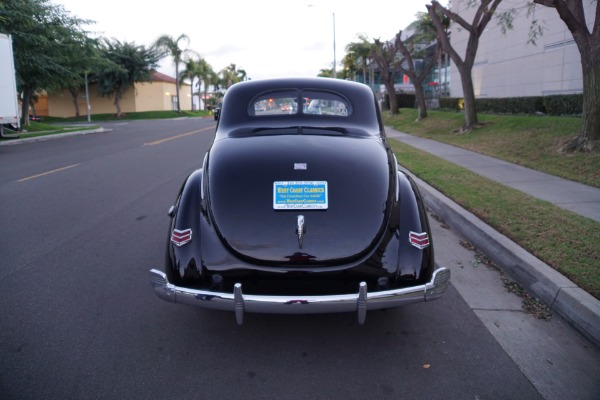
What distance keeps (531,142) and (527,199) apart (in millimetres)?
6425

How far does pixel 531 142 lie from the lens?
12531mm

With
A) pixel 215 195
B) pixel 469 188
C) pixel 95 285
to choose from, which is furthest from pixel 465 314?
pixel 469 188

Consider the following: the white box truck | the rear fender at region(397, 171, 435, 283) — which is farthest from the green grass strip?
the white box truck

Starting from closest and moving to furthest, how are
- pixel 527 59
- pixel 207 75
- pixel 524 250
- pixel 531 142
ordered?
pixel 524 250 → pixel 531 142 → pixel 527 59 → pixel 207 75

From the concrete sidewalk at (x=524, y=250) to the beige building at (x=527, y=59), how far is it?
1210cm

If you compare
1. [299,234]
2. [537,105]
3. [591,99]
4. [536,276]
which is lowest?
[536,276]

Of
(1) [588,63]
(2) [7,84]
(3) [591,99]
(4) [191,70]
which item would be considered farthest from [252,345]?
(4) [191,70]

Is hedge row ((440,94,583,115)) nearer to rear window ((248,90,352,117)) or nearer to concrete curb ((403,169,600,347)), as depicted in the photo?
concrete curb ((403,169,600,347))

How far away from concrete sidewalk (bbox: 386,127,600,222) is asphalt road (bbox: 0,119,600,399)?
2.57m

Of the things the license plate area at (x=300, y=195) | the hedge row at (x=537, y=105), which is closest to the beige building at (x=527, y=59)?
the hedge row at (x=537, y=105)

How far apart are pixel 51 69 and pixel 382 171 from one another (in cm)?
2736

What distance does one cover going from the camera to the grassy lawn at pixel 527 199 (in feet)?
14.6

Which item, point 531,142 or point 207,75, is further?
point 207,75

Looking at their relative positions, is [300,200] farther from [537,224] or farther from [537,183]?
[537,183]
